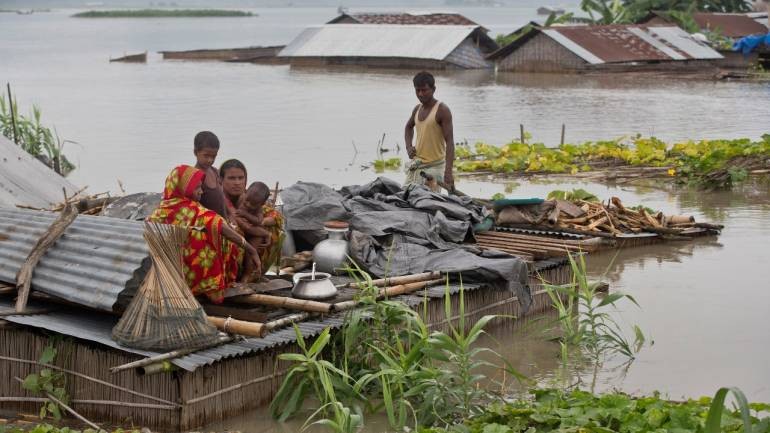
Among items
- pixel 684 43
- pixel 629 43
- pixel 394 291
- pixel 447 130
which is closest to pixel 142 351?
pixel 394 291

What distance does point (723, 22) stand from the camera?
43.0m

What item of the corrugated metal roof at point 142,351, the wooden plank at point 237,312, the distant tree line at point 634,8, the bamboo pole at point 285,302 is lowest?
the corrugated metal roof at point 142,351

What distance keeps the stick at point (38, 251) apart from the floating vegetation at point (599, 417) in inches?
94.0

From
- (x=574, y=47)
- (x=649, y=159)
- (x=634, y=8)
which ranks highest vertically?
(x=634, y=8)

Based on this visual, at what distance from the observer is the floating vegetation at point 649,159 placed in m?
12.3

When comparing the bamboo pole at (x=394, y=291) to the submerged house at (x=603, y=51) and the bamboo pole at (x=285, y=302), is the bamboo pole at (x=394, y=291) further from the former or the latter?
the submerged house at (x=603, y=51)

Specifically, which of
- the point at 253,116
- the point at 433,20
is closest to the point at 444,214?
the point at 253,116

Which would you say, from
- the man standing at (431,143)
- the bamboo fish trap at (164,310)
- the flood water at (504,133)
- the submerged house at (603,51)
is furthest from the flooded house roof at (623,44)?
the bamboo fish trap at (164,310)

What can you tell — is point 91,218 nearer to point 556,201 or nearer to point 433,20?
point 556,201

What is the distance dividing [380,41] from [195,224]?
106 feet

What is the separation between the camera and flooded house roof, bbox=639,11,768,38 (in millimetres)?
42188

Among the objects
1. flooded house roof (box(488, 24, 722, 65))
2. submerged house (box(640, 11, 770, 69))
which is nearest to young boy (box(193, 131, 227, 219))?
flooded house roof (box(488, 24, 722, 65))

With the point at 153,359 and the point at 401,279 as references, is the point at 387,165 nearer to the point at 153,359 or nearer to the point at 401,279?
the point at 401,279

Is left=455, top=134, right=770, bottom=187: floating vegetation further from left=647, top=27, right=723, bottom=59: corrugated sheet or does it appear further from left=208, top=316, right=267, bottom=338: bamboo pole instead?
left=647, top=27, right=723, bottom=59: corrugated sheet
